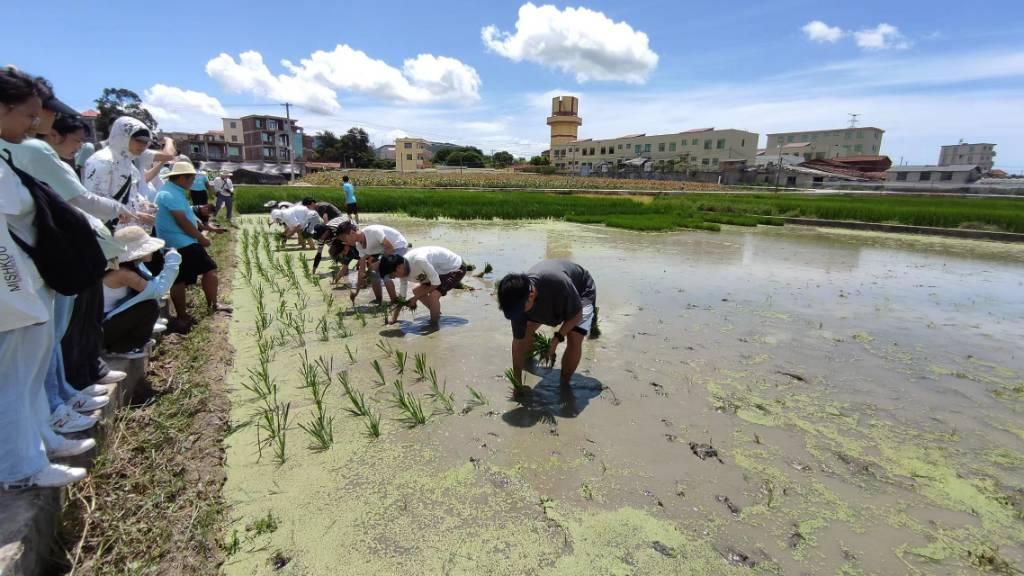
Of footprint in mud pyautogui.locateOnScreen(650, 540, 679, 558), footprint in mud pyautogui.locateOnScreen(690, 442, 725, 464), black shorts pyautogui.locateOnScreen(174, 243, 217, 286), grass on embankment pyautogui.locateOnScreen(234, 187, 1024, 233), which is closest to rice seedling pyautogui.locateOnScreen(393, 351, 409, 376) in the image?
black shorts pyautogui.locateOnScreen(174, 243, 217, 286)

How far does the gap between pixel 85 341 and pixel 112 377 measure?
262 mm

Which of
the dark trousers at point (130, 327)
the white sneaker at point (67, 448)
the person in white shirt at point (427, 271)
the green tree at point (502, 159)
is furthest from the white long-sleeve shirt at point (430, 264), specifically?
the green tree at point (502, 159)

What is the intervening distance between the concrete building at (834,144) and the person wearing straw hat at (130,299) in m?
65.5

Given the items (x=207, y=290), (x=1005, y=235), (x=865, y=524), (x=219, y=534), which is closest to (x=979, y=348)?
(x=865, y=524)

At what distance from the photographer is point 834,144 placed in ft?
203

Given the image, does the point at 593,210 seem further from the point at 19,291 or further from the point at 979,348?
the point at 19,291

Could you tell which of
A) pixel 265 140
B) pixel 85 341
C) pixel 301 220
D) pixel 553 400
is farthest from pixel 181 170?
pixel 265 140

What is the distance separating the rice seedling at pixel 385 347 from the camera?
4.04m

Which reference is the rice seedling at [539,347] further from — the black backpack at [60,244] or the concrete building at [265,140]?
the concrete building at [265,140]

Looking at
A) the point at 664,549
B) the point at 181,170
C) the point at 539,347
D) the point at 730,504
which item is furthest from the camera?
the point at 181,170

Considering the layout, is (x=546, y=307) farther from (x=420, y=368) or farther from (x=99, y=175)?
(x=99, y=175)

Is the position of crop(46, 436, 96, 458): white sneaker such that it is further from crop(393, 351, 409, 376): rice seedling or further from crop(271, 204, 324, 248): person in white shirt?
crop(271, 204, 324, 248): person in white shirt

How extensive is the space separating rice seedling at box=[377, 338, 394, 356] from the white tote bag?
250 centimetres

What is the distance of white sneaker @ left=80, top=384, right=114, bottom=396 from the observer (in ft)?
7.62
